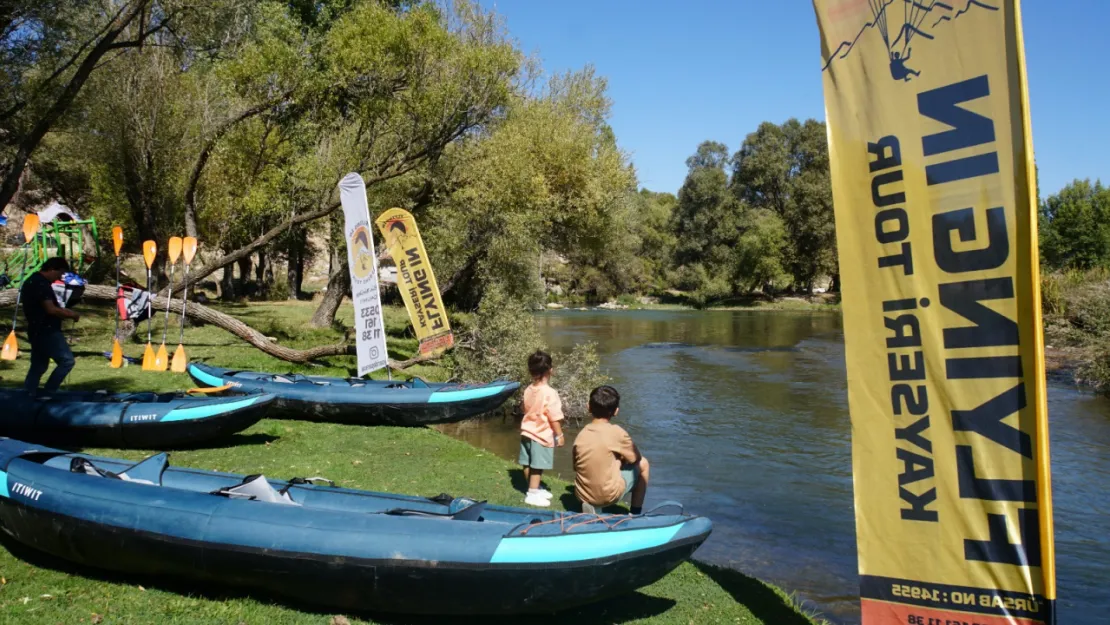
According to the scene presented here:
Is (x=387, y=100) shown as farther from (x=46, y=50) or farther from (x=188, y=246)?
(x=46, y=50)

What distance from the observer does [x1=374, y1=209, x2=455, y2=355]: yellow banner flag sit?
1278 cm

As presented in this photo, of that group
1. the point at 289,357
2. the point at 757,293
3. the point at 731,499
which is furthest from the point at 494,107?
the point at 757,293

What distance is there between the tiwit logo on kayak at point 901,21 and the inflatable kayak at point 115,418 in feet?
24.1

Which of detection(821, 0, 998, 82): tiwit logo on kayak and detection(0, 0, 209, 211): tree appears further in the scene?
detection(0, 0, 209, 211): tree

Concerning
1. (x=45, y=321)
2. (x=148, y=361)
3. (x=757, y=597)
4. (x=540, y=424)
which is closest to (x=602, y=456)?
(x=540, y=424)

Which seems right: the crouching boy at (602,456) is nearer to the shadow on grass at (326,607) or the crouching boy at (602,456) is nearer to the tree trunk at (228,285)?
the shadow on grass at (326,607)

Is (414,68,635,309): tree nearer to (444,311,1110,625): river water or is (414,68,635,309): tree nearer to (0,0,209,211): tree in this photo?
(444,311,1110,625): river water

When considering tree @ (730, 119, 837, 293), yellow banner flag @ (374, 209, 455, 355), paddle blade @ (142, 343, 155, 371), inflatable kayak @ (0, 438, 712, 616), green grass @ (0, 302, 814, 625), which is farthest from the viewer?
tree @ (730, 119, 837, 293)

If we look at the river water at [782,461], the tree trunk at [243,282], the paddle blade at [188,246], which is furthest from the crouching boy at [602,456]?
the tree trunk at [243,282]

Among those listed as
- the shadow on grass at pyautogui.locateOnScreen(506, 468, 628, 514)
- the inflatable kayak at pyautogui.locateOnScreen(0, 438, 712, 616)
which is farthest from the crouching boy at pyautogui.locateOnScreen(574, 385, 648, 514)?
the inflatable kayak at pyautogui.locateOnScreen(0, 438, 712, 616)

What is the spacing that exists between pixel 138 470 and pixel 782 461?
9.74 metres

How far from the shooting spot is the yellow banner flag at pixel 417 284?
503 inches

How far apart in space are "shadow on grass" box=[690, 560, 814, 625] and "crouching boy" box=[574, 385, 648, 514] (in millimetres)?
1074

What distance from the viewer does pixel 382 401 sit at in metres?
11.3
